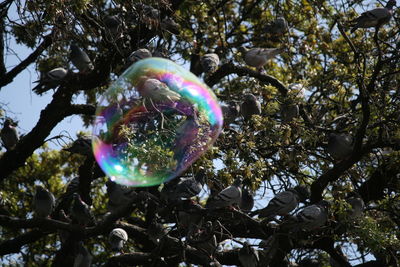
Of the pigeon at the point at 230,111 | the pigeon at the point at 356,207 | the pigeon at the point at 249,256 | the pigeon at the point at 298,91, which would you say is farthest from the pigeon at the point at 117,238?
the pigeon at the point at 298,91

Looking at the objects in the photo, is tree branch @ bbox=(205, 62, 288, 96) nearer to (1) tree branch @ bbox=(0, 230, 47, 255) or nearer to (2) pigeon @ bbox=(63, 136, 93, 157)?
(2) pigeon @ bbox=(63, 136, 93, 157)

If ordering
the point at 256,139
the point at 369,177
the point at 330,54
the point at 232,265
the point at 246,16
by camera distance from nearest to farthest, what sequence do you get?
the point at 256,139 < the point at 232,265 < the point at 369,177 < the point at 330,54 < the point at 246,16

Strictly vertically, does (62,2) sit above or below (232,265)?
above

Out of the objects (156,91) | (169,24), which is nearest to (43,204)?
(156,91)

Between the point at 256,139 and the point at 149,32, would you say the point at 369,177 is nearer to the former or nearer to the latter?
the point at 256,139

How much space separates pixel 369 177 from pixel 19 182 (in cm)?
593

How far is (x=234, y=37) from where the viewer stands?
1092 centimetres

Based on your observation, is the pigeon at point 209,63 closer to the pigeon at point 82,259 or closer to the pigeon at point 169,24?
the pigeon at point 169,24

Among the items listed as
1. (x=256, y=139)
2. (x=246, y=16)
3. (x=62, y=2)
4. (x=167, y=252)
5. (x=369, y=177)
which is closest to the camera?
(x=62, y=2)

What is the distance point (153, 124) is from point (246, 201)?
5.33 ft

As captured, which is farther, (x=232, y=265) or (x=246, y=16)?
(x=246, y=16)

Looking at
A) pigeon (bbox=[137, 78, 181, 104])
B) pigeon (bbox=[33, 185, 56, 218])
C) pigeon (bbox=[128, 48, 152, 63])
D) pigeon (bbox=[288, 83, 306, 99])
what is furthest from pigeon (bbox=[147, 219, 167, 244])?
pigeon (bbox=[288, 83, 306, 99])

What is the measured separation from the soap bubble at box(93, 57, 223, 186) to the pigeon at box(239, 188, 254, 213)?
1.09m

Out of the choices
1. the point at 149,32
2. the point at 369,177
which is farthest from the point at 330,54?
the point at 149,32
